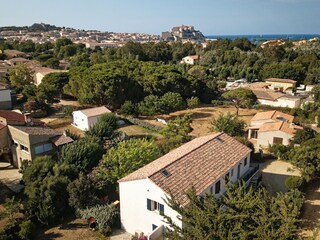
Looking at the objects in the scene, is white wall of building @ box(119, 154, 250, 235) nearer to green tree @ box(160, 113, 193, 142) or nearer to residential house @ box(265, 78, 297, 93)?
green tree @ box(160, 113, 193, 142)

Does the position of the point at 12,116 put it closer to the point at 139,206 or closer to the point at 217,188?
the point at 139,206

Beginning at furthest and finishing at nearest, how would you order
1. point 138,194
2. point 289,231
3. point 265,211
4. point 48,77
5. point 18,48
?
point 18,48
point 48,77
point 138,194
point 265,211
point 289,231

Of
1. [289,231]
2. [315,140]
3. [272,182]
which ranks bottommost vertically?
[272,182]

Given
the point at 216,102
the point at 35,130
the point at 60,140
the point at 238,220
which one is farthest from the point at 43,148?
the point at 216,102

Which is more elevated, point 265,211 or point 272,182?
point 265,211

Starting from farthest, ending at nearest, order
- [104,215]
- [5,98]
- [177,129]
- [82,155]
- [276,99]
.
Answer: [276,99] < [5,98] < [177,129] < [82,155] < [104,215]

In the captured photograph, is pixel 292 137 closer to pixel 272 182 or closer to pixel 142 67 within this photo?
pixel 272 182

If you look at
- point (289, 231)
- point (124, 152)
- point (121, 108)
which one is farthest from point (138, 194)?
point (121, 108)
